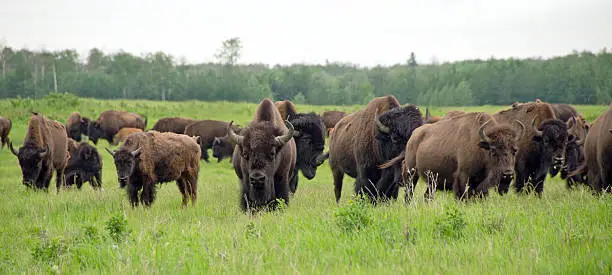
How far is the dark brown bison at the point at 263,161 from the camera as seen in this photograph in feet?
26.3

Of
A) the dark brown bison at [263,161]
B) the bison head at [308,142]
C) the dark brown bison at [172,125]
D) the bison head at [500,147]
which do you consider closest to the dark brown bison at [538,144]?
the bison head at [500,147]

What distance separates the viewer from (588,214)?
19.3 feet

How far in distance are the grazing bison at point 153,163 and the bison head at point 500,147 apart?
6.27 m

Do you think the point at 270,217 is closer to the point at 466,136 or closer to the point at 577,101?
the point at 466,136

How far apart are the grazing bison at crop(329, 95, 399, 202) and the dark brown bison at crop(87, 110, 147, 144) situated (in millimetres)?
26427

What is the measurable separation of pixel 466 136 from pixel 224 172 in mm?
15375

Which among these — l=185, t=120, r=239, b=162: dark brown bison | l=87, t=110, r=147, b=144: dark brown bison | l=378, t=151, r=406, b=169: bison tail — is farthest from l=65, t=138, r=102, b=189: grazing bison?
l=87, t=110, r=147, b=144: dark brown bison

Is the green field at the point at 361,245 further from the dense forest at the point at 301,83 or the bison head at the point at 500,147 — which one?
the dense forest at the point at 301,83

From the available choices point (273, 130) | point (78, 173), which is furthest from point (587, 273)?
point (78, 173)

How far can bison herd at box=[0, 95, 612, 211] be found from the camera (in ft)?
26.8

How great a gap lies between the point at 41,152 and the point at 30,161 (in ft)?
1.04

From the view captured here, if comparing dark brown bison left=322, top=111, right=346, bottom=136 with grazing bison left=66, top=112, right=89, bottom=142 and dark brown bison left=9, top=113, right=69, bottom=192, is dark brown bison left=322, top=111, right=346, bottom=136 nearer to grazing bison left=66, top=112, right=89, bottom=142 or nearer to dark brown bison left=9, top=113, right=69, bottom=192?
dark brown bison left=9, top=113, right=69, bottom=192

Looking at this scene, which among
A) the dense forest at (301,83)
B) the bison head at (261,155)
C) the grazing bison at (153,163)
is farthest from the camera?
the dense forest at (301,83)

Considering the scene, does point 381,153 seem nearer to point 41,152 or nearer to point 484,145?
point 484,145
